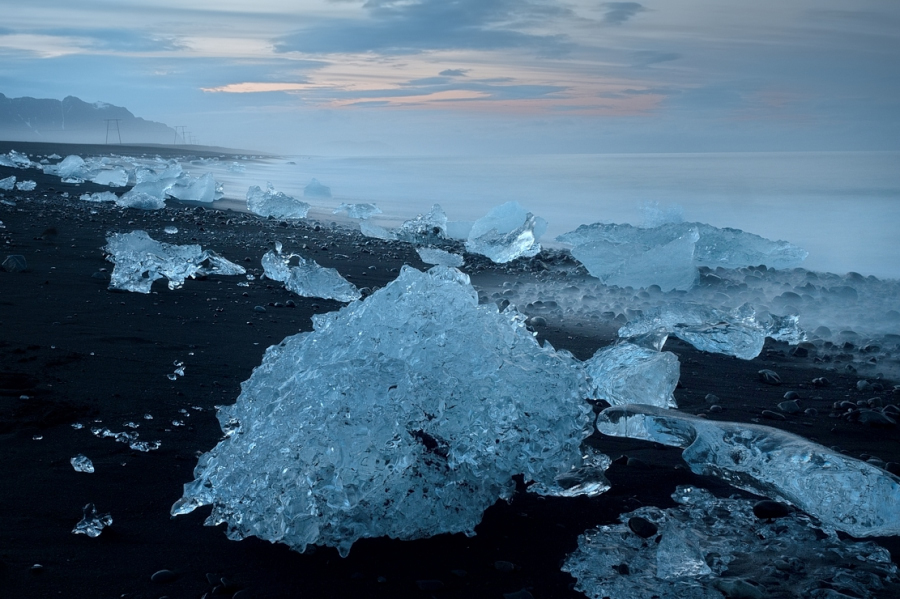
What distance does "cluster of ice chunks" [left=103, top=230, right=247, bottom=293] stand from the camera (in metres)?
4.77

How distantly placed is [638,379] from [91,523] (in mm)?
2279

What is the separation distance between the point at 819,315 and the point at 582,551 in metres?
4.55

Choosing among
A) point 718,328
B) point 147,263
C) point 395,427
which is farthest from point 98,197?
point 395,427

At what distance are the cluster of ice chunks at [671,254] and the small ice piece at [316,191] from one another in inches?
463

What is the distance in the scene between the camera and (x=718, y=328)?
14.1 ft

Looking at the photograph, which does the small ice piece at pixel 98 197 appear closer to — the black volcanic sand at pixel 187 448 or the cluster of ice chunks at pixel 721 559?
the black volcanic sand at pixel 187 448

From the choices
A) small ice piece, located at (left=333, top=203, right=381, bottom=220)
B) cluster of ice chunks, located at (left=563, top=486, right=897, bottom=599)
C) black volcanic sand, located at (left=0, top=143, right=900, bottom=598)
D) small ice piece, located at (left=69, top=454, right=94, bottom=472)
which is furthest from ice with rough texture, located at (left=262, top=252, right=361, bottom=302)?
small ice piece, located at (left=333, top=203, right=381, bottom=220)

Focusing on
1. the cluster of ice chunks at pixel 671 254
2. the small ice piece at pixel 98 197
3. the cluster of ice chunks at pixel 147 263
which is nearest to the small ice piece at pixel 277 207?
the small ice piece at pixel 98 197

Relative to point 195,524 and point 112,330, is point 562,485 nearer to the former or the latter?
point 195,524

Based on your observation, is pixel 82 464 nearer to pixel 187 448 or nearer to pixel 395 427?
pixel 187 448

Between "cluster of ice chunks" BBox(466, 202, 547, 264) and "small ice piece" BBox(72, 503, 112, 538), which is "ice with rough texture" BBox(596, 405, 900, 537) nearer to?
"small ice piece" BBox(72, 503, 112, 538)

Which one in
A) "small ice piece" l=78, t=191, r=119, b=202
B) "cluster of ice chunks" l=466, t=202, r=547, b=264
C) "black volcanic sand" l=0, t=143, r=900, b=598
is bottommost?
"black volcanic sand" l=0, t=143, r=900, b=598

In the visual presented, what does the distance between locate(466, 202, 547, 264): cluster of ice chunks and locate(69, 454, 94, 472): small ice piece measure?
5812 millimetres

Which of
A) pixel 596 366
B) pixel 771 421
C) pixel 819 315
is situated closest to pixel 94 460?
pixel 596 366
